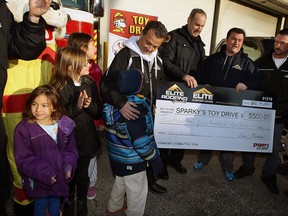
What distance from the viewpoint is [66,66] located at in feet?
7.31

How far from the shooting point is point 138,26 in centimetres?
591

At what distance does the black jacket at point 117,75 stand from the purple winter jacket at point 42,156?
0.40 metres

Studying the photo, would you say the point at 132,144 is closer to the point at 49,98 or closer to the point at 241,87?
the point at 49,98

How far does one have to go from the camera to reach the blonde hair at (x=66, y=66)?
87.6 inches

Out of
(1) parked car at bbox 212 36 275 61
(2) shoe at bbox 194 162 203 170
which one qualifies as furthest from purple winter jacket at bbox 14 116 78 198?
(1) parked car at bbox 212 36 275 61

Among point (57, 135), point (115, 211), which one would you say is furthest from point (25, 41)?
point (115, 211)

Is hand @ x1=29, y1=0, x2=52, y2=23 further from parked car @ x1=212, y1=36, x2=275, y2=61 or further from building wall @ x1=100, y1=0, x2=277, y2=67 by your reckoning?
building wall @ x1=100, y1=0, x2=277, y2=67

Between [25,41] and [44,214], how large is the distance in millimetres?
1356

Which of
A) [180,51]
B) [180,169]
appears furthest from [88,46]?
[180,169]

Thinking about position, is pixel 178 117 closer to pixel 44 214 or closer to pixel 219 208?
pixel 219 208

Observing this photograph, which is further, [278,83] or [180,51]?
[180,51]

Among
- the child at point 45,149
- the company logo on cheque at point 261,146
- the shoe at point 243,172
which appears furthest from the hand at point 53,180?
the shoe at point 243,172

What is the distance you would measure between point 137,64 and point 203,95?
3.57ft

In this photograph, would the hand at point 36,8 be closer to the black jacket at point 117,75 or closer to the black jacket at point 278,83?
the black jacket at point 117,75
